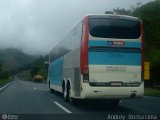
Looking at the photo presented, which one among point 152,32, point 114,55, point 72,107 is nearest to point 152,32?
point 152,32

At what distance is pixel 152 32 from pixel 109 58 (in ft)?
172

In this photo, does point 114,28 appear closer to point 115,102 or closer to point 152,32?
point 115,102

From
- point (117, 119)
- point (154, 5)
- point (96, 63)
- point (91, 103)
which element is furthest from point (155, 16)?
point (117, 119)

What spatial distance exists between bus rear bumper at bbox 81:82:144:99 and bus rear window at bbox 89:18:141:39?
6.85ft

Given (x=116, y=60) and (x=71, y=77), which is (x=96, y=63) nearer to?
(x=116, y=60)

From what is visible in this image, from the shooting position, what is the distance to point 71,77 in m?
21.2

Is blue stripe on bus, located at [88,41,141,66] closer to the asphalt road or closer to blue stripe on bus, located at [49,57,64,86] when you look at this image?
the asphalt road

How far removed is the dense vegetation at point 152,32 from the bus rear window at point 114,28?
4087cm

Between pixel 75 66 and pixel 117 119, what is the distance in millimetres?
10006

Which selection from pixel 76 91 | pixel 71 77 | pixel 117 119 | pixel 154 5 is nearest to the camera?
pixel 117 119

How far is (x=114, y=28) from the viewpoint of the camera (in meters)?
18.7

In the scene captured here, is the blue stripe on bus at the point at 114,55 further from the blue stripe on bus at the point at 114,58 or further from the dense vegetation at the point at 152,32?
the dense vegetation at the point at 152,32

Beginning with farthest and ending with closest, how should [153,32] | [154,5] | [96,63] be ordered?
1. [154,5]
2. [153,32]
3. [96,63]

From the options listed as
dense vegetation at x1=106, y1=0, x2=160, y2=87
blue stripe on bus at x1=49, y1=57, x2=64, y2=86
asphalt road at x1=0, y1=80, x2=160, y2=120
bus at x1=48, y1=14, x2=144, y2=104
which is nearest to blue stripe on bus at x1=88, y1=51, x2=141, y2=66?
bus at x1=48, y1=14, x2=144, y2=104
